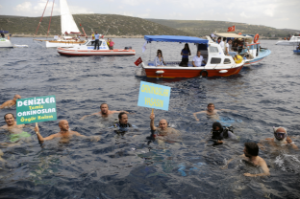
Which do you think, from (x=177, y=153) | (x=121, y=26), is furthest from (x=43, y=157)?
(x=121, y=26)

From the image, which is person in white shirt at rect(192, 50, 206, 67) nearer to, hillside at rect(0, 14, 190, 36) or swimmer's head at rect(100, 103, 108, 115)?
swimmer's head at rect(100, 103, 108, 115)

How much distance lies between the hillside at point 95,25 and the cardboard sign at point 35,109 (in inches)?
3883

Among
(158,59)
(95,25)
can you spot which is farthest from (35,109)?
(95,25)

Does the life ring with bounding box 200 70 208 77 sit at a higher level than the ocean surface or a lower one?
higher

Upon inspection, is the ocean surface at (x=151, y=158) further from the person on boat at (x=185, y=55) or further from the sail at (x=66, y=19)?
the sail at (x=66, y=19)

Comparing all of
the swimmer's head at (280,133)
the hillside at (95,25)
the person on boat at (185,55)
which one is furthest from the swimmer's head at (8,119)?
the hillside at (95,25)

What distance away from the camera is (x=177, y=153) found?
7109 millimetres

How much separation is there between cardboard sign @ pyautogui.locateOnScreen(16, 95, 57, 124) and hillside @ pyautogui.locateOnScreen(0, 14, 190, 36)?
9864 cm

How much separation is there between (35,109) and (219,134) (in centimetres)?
606

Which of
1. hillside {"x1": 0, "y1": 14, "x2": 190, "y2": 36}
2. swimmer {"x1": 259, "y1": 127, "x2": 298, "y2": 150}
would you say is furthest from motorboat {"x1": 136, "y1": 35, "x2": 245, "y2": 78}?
hillside {"x1": 0, "y1": 14, "x2": 190, "y2": 36}

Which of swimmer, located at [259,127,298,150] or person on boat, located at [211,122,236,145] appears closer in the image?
swimmer, located at [259,127,298,150]

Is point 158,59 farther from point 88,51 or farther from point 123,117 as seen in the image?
point 88,51

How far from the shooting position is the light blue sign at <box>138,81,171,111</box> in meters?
7.00

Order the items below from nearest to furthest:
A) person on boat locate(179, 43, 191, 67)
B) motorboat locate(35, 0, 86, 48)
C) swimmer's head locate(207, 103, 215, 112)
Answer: swimmer's head locate(207, 103, 215, 112), person on boat locate(179, 43, 191, 67), motorboat locate(35, 0, 86, 48)
